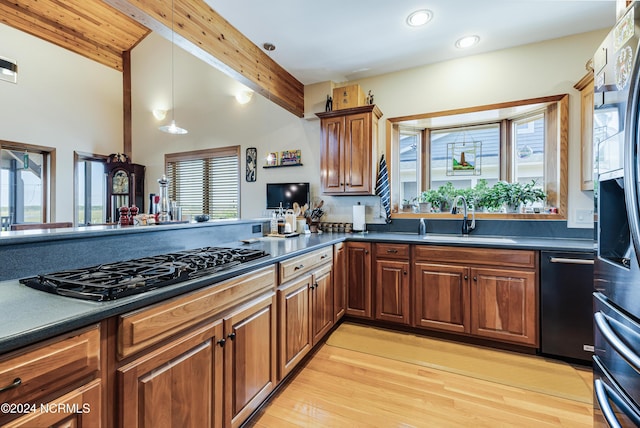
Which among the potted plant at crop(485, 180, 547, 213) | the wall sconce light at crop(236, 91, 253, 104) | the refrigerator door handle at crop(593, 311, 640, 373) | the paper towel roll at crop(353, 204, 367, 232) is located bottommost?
the refrigerator door handle at crop(593, 311, 640, 373)

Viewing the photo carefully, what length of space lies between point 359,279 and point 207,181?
3.18 meters

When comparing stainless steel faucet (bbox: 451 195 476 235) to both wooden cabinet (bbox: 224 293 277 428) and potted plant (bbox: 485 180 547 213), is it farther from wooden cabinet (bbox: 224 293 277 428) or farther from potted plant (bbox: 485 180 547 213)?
wooden cabinet (bbox: 224 293 277 428)

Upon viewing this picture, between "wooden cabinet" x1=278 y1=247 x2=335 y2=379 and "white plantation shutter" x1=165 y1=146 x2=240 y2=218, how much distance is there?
2.42m

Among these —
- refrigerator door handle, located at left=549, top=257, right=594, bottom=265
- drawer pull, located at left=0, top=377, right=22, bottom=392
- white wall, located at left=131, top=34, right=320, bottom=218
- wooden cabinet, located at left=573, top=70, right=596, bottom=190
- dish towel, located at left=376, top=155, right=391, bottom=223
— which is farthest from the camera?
white wall, located at left=131, top=34, right=320, bottom=218

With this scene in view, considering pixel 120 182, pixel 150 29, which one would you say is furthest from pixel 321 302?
pixel 120 182

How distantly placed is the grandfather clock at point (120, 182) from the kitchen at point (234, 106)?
0.88 feet

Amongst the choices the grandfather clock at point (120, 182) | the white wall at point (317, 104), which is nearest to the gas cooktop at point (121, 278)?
the white wall at point (317, 104)

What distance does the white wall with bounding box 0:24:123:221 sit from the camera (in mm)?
4324

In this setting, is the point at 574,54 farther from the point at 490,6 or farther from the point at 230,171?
the point at 230,171

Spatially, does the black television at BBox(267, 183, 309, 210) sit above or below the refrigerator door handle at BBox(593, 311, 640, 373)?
above

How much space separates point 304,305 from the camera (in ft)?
6.89

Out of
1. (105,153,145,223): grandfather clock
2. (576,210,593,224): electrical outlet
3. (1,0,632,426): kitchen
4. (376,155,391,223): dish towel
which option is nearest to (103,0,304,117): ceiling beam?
(1,0,632,426): kitchen

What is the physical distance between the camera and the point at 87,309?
0.85m

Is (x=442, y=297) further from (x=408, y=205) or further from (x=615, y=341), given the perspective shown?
(x=615, y=341)
